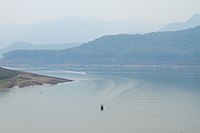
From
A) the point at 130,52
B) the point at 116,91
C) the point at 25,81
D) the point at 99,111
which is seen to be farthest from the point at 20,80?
the point at 130,52

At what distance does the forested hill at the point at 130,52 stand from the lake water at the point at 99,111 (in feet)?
192

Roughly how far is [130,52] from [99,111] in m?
85.9

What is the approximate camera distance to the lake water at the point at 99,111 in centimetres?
3189

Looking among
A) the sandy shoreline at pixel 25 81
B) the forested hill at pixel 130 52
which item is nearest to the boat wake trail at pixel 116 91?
the sandy shoreline at pixel 25 81

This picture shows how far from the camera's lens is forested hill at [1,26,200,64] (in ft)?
387

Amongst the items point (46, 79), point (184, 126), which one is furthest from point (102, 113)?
point (46, 79)

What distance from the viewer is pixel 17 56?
5202 inches

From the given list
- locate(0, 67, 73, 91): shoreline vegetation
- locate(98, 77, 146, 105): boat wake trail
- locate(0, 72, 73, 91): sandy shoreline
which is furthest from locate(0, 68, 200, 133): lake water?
locate(0, 67, 73, 91): shoreline vegetation

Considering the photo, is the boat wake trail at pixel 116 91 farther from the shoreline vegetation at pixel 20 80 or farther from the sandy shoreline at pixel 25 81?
the shoreline vegetation at pixel 20 80

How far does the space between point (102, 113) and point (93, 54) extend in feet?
291

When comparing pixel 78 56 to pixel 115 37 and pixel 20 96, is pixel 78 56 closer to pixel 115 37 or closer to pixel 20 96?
pixel 115 37

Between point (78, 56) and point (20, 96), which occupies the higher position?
point (78, 56)

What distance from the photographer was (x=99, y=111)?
39.3 meters

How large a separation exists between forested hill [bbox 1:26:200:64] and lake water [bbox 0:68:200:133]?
58412 millimetres
